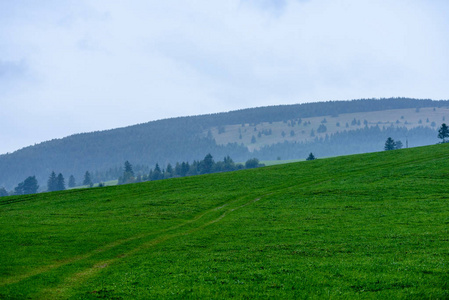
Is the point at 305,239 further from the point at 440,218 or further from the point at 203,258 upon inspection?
the point at 440,218

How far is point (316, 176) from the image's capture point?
86.2 meters

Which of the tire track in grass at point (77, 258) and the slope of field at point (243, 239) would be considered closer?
the slope of field at point (243, 239)

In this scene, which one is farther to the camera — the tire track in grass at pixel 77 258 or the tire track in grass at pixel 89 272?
the tire track in grass at pixel 77 258

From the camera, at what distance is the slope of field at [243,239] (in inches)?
1038

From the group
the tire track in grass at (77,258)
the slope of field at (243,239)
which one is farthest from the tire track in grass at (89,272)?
the tire track in grass at (77,258)

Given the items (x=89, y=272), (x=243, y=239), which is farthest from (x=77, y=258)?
(x=243, y=239)

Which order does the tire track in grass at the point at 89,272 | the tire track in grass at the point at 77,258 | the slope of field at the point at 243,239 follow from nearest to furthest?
the slope of field at the point at 243,239, the tire track in grass at the point at 89,272, the tire track in grass at the point at 77,258

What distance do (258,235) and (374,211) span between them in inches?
715

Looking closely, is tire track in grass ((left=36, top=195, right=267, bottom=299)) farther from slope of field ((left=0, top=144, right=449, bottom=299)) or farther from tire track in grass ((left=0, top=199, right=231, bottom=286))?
tire track in grass ((left=0, top=199, right=231, bottom=286))

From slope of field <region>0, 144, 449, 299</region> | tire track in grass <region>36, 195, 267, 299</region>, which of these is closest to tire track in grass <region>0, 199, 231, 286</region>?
slope of field <region>0, 144, 449, 299</region>

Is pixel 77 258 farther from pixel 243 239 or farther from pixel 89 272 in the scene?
pixel 243 239

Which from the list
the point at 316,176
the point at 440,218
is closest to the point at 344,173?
the point at 316,176

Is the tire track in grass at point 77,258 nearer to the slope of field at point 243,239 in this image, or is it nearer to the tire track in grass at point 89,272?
the slope of field at point 243,239

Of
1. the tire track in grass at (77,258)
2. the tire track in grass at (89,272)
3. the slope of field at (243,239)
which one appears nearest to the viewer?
the slope of field at (243,239)
